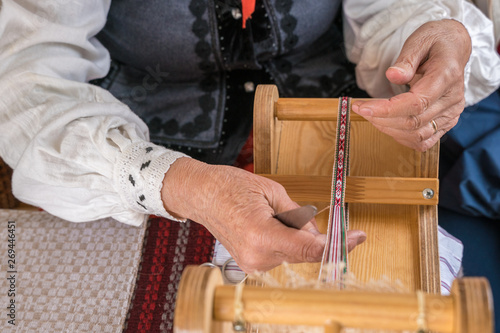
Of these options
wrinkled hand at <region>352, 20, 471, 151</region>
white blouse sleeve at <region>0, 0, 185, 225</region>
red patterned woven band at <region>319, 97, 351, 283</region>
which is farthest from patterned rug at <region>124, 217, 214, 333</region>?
wrinkled hand at <region>352, 20, 471, 151</region>

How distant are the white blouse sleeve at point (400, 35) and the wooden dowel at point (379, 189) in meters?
0.30

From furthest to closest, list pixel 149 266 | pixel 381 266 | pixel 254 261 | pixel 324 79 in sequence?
1. pixel 324 79
2. pixel 149 266
3. pixel 381 266
4. pixel 254 261

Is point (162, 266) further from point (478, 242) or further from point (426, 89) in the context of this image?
point (478, 242)

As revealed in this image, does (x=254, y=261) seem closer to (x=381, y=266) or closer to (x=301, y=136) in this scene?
(x=381, y=266)

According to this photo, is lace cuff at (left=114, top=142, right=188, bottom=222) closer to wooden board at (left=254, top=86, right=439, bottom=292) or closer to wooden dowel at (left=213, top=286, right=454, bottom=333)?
wooden board at (left=254, top=86, right=439, bottom=292)

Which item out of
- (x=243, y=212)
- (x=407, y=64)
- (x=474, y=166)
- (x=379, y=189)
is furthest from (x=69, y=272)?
(x=474, y=166)

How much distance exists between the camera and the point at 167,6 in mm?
922

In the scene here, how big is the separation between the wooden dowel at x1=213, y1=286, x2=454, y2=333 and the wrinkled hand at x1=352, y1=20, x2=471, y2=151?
0.35 meters

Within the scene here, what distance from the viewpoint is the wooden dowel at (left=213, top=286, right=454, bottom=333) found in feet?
1.23

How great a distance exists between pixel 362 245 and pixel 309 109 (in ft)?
0.80

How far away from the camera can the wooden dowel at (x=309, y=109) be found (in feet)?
2.54

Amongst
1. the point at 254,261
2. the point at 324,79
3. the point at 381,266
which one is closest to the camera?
the point at 254,261

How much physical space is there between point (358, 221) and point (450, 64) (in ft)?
0.99

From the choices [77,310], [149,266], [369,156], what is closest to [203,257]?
[149,266]
